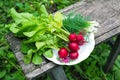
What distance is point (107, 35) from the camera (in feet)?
5.18

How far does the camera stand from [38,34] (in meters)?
1.39

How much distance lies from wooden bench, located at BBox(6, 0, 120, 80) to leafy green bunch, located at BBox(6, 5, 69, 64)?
45mm

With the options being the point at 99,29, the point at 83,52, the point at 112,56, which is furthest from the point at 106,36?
the point at 112,56

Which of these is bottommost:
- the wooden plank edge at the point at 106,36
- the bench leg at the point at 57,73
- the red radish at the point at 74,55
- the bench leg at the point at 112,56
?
the bench leg at the point at 112,56

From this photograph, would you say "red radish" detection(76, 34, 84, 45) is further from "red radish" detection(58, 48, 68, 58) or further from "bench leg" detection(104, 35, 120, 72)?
"bench leg" detection(104, 35, 120, 72)

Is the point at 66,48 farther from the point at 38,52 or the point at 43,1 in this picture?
the point at 43,1

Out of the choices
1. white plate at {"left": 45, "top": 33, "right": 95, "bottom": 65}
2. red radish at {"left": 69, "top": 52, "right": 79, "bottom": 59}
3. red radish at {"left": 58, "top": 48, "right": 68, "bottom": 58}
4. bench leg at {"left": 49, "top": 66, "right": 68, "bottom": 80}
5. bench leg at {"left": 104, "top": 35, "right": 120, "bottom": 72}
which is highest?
red radish at {"left": 58, "top": 48, "right": 68, "bottom": 58}

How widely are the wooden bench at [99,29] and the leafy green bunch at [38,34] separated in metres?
0.05

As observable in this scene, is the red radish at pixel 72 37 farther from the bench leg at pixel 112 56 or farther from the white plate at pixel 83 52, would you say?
the bench leg at pixel 112 56

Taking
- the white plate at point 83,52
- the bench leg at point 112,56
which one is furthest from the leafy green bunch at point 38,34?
the bench leg at point 112,56

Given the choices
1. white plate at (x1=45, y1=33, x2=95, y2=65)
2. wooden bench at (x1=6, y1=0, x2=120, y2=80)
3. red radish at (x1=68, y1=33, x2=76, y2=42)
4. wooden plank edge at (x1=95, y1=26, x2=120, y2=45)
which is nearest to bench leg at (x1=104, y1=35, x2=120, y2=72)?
wooden bench at (x1=6, y1=0, x2=120, y2=80)

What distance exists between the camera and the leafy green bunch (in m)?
1.38

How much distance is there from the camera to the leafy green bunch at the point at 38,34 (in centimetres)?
138

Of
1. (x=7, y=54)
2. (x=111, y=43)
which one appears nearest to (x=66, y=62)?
(x=111, y=43)
